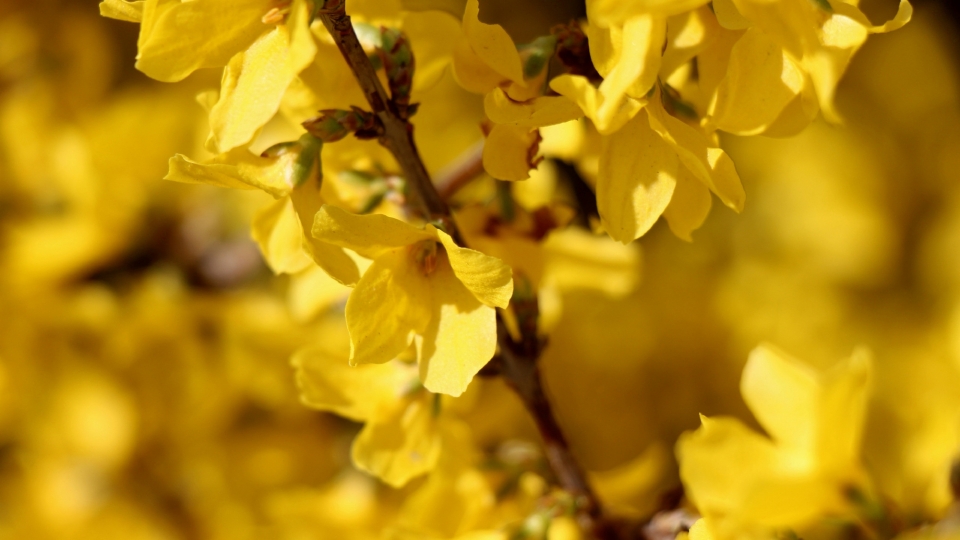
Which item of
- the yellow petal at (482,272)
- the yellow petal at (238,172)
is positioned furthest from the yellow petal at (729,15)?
the yellow petal at (238,172)

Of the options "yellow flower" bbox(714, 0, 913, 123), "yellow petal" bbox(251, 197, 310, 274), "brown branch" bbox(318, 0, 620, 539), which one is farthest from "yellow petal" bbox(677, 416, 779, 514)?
"yellow petal" bbox(251, 197, 310, 274)

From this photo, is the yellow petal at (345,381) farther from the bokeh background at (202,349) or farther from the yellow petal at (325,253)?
the bokeh background at (202,349)

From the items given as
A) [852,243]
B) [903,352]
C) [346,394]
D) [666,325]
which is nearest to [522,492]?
[346,394]

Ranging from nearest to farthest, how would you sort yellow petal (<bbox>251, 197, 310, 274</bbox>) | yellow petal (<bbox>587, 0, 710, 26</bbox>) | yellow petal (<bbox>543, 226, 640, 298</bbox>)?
yellow petal (<bbox>587, 0, 710, 26</bbox>)
yellow petal (<bbox>251, 197, 310, 274</bbox>)
yellow petal (<bbox>543, 226, 640, 298</bbox>)

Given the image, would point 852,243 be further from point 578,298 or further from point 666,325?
point 578,298

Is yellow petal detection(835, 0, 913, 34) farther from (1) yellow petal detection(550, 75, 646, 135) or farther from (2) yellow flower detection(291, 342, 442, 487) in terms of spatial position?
(2) yellow flower detection(291, 342, 442, 487)

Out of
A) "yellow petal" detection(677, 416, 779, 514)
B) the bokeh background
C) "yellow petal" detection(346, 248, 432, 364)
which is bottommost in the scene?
the bokeh background
